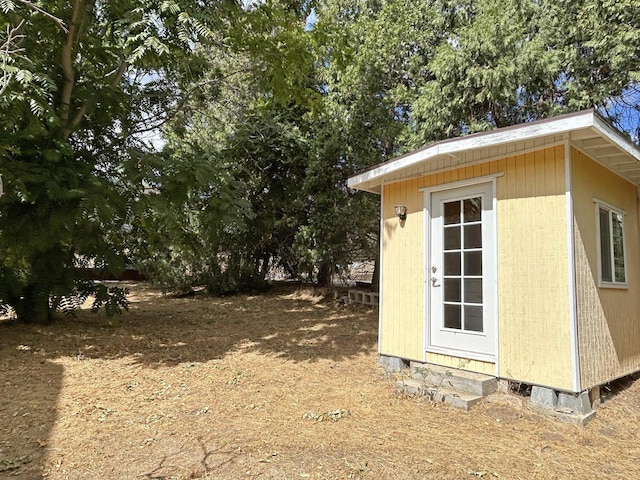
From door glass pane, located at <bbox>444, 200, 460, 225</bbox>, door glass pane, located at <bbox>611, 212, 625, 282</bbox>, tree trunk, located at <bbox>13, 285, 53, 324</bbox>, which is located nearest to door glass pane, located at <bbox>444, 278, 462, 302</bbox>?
door glass pane, located at <bbox>444, 200, 460, 225</bbox>

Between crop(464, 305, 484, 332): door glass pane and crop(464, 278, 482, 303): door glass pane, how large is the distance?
0.08 meters

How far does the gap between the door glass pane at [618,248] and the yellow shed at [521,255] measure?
29mm

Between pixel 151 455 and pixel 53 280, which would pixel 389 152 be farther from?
pixel 151 455

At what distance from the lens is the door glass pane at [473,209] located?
14.7ft

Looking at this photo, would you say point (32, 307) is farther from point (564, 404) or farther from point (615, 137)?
point (615, 137)

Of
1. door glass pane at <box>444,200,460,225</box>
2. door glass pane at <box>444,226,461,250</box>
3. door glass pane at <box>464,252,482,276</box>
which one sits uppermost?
door glass pane at <box>444,200,460,225</box>

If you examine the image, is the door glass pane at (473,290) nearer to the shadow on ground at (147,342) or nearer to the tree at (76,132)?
the shadow on ground at (147,342)

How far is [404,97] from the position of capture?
9391 mm

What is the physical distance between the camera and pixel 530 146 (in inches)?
160

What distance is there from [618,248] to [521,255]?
1453mm

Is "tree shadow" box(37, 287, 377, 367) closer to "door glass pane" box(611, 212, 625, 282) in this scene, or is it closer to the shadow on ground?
the shadow on ground

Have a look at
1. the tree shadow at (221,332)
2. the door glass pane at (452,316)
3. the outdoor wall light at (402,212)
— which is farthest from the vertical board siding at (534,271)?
the tree shadow at (221,332)

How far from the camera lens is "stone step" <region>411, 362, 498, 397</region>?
4.07 meters

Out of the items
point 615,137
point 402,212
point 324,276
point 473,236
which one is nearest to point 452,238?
point 473,236
